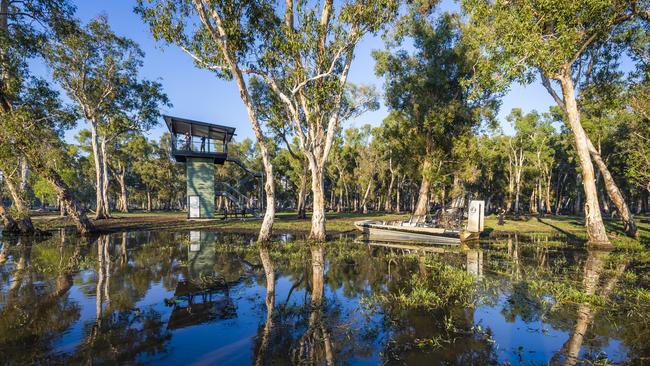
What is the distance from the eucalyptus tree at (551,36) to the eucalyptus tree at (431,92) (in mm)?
9200

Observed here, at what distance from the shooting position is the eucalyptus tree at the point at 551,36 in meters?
14.5

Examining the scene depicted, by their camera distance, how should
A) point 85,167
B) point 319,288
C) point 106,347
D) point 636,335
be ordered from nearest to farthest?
point 106,347
point 636,335
point 319,288
point 85,167

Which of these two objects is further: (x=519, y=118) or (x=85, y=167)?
(x=85, y=167)

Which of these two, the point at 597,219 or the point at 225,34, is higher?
the point at 225,34

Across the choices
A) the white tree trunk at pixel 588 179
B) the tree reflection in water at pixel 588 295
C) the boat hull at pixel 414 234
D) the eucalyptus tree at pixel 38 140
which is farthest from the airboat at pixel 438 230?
the eucalyptus tree at pixel 38 140

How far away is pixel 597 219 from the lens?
17.1 metres

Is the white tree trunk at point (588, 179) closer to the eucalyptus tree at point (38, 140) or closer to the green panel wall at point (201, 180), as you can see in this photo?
the eucalyptus tree at point (38, 140)

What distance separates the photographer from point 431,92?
2861 cm

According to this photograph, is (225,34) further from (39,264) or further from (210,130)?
(210,130)

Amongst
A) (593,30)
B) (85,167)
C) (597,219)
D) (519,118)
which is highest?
(519,118)

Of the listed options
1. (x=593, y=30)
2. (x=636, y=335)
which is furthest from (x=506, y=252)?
(x=593, y=30)

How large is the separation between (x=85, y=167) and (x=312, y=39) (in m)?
67.7

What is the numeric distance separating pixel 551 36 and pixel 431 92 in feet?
43.7

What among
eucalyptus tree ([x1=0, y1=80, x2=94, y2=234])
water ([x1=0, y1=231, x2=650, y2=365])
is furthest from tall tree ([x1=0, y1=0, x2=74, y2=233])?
water ([x1=0, y1=231, x2=650, y2=365])
